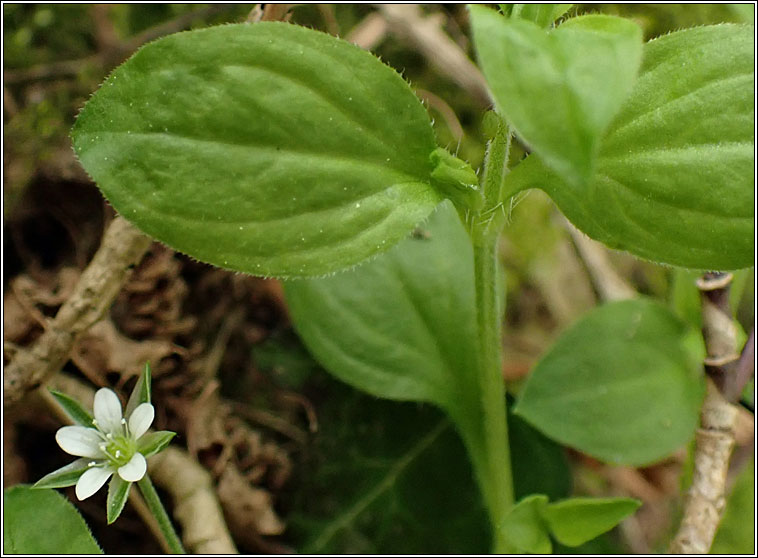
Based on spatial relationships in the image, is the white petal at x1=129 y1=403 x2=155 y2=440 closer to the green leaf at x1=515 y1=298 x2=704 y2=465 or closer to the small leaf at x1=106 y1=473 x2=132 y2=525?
the small leaf at x1=106 y1=473 x2=132 y2=525

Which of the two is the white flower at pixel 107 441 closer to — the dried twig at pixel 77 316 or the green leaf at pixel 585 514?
the dried twig at pixel 77 316

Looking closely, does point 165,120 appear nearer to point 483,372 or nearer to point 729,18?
point 483,372

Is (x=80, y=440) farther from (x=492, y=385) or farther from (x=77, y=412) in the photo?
(x=492, y=385)

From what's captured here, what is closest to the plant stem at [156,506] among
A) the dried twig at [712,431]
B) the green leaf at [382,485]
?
the green leaf at [382,485]

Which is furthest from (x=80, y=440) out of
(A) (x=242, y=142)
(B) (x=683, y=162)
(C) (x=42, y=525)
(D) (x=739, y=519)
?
(D) (x=739, y=519)

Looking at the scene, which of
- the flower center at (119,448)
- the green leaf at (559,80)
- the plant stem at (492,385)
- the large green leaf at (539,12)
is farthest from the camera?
the plant stem at (492,385)

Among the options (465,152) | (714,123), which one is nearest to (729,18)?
(465,152)

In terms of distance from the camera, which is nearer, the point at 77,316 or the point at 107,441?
the point at 107,441

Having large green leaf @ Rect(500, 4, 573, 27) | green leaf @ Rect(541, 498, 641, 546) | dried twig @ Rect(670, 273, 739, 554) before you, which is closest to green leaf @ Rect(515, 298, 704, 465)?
dried twig @ Rect(670, 273, 739, 554)
